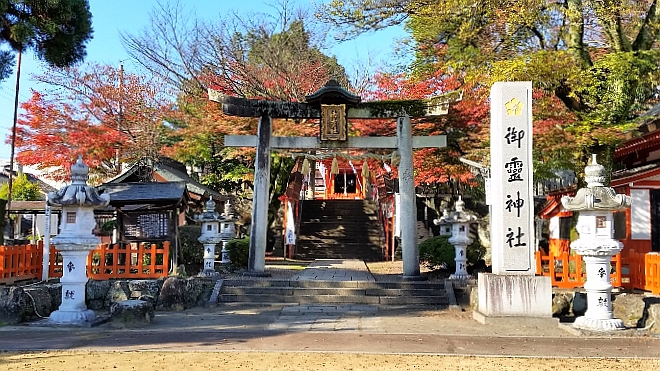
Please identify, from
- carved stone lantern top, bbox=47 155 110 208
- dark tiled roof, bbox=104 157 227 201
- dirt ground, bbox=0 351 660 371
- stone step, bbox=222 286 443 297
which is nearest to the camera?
dirt ground, bbox=0 351 660 371

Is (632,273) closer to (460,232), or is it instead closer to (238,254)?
(460,232)

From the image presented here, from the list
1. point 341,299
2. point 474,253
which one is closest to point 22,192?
point 341,299

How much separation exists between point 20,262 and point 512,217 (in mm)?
10558

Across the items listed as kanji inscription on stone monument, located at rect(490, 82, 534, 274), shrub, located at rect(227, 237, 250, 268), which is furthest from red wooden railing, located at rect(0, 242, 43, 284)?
kanji inscription on stone monument, located at rect(490, 82, 534, 274)

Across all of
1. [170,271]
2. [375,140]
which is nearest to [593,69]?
[375,140]

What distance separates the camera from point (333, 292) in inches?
516

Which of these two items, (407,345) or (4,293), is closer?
(407,345)

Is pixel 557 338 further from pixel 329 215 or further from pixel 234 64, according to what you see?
pixel 329 215

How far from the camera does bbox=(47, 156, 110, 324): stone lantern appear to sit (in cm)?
1020

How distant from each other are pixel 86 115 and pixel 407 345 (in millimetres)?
19754

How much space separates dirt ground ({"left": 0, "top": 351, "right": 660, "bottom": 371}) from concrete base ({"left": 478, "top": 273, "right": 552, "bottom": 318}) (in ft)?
9.66

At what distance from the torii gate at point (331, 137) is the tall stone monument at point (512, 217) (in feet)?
12.8

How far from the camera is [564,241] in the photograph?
57.7 feet

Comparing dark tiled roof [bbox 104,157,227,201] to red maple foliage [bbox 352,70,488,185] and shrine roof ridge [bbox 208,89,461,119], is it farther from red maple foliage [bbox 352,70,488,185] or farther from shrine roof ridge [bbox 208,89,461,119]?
shrine roof ridge [bbox 208,89,461,119]
